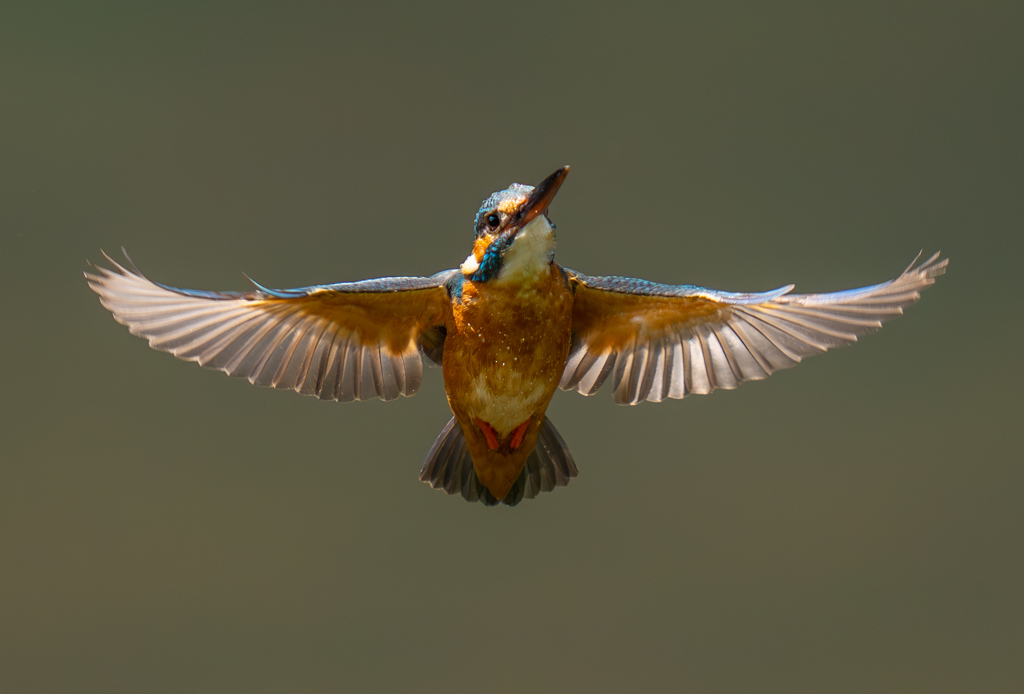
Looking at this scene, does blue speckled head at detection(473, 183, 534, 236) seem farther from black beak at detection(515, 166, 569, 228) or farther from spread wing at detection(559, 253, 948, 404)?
spread wing at detection(559, 253, 948, 404)

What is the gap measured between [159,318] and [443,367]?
52cm

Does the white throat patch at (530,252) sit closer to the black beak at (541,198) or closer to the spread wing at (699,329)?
the black beak at (541,198)

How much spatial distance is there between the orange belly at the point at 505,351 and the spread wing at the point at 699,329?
0.14 metres

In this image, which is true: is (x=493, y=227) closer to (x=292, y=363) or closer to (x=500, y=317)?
(x=500, y=317)

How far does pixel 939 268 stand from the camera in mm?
1515

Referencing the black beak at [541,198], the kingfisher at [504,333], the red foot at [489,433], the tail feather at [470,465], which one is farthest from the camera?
the tail feather at [470,465]

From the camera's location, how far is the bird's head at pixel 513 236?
4.54ft

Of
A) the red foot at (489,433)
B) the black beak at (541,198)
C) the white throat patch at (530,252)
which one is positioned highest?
the black beak at (541,198)

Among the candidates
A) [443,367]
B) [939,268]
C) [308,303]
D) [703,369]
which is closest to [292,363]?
[308,303]

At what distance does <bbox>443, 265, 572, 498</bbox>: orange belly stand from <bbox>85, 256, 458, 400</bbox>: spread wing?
0.34ft

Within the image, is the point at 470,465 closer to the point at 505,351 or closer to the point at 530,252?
the point at 505,351

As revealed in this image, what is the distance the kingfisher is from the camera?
1.49 m

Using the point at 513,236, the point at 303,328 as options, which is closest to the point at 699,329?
the point at 513,236

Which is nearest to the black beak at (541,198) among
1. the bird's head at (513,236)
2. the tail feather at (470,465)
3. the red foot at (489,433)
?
the bird's head at (513,236)
